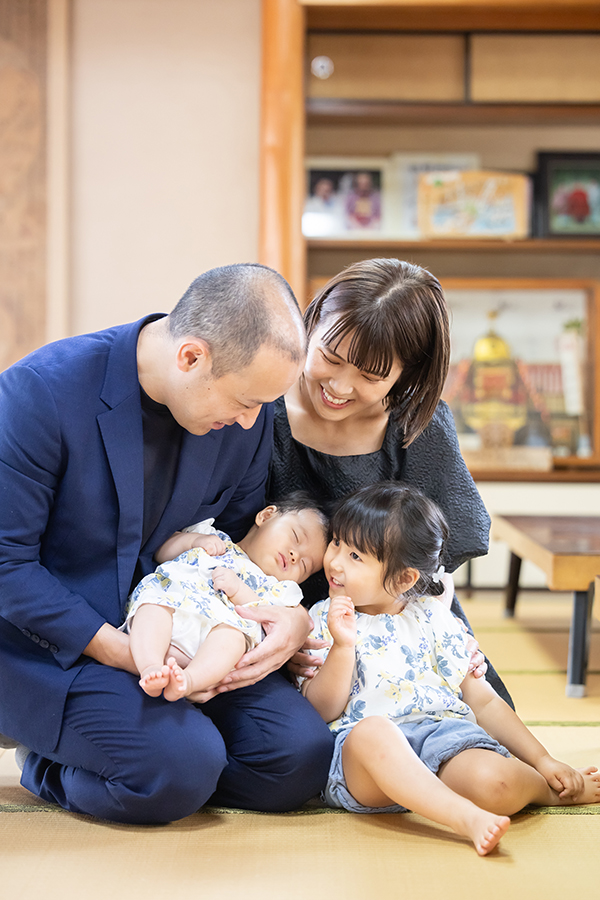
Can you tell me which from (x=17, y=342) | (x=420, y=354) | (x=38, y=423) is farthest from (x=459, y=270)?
(x=38, y=423)

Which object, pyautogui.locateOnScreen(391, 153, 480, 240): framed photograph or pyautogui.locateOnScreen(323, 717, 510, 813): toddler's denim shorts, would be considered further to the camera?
pyautogui.locateOnScreen(391, 153, 480, 240): framed photograph

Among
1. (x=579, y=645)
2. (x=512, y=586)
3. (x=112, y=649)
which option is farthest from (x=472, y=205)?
(x=112, y=649)

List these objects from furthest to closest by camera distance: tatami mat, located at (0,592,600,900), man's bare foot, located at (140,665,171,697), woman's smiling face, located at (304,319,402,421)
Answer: woman's smiling face, located at (304,319,402,421)
man's bare foot, located at (140,665,171,697)
tatami mat, located at (0,592,600,900)

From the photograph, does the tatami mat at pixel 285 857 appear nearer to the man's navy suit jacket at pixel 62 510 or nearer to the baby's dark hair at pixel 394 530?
the man's navy suit jacket at pixel 62 510

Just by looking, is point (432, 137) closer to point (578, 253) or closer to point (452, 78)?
Answer: point (452, 78)

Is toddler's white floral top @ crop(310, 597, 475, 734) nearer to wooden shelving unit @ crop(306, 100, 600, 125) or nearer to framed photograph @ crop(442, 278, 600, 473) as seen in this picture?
framed photograph @ crop(442, 278, 600, 473)

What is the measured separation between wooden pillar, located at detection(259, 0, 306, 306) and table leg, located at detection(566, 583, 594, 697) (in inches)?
66.9

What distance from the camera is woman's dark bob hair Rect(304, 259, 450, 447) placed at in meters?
1.55

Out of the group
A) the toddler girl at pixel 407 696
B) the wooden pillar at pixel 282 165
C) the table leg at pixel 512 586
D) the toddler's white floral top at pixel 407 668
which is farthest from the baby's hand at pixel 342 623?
the wooden pillar at pixel 282 165

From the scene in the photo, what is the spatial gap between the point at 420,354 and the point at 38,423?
0.74m

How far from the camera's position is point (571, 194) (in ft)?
12.1

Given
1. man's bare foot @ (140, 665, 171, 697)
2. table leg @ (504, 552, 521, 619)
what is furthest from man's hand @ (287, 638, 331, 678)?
table leg @ (504, 552, 521, 619)

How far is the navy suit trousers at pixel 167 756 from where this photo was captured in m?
1.30

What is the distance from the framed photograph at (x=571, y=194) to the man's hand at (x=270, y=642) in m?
2.74
